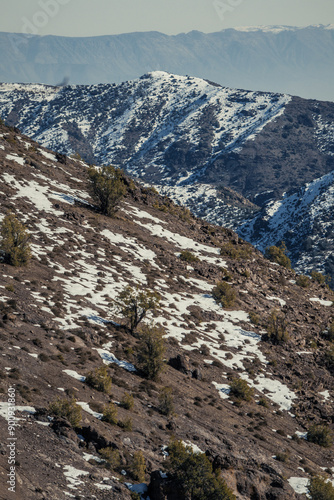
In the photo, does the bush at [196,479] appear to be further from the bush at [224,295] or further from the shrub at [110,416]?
the bush at [224,295]

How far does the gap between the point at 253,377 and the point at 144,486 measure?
18046mm

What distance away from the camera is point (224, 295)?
1726 inches

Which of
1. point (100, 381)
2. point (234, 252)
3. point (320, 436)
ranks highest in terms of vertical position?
point (234, 252)

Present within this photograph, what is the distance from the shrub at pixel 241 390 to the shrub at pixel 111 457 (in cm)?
1419

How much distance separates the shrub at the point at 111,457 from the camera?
59.9 ft

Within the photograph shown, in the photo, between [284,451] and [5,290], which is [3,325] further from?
[284,451]

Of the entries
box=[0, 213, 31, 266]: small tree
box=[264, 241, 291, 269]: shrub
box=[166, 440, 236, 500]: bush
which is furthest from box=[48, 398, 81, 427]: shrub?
box=[264, 241, 291, 269]: shrub

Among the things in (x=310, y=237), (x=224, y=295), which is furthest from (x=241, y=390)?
(x=310, y=237)

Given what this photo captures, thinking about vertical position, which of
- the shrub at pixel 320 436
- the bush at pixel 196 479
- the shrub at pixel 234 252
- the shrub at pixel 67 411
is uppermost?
the shrub at pixel 234 252

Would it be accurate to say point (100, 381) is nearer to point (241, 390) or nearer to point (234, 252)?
point (241, 390)

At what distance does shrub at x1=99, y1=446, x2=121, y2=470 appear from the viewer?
18.3m

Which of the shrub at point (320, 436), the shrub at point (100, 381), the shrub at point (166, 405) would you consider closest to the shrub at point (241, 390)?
the shrub at point (320, 436)

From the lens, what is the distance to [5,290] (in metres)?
30.1

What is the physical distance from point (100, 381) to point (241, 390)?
11.2 metres
